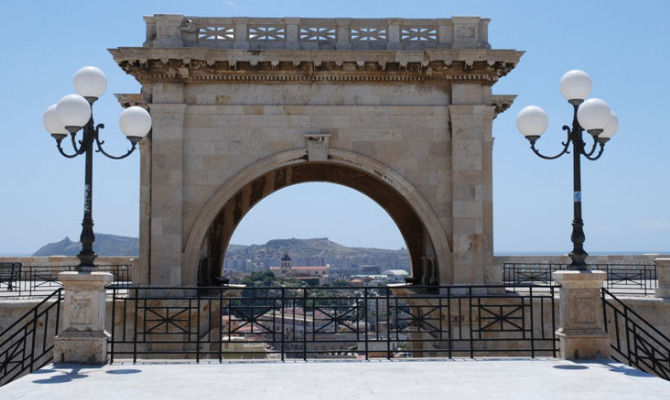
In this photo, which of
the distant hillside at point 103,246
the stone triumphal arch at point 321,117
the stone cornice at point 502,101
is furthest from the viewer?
the distant hillside at point 103,246

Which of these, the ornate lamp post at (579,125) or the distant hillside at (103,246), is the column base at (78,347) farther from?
the distant hillside at (103,246)

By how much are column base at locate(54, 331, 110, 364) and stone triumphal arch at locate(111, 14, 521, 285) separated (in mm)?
7192

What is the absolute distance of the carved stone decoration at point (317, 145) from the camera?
1864 centimetres

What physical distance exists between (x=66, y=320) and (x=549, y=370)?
22.6ft

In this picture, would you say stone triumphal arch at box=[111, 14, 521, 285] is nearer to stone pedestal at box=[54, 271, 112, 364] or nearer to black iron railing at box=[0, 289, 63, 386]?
black iron railing at box=[0, 289, 63, 386]

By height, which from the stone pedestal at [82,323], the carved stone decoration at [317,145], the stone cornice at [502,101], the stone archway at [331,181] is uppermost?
the stone cornice at [502,101]

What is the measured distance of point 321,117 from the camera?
18.8m

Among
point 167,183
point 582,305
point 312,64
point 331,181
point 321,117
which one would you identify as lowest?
point 582,305

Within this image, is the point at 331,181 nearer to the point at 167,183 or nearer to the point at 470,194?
the point at 470,194

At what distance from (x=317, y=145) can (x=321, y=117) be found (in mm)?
734

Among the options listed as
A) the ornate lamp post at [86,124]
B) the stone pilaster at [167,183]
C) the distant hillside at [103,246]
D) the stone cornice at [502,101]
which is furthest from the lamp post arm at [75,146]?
the distant hillside at [103,246]

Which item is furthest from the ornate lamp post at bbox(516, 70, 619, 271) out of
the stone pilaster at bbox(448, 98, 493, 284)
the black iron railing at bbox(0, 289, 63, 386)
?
the black iron railing at bbox(0, 289, 63, 386)

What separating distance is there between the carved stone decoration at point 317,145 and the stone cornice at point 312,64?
1430 mm

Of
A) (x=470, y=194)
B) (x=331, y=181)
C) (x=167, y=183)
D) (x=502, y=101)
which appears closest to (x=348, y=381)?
(x=470, y=194)
